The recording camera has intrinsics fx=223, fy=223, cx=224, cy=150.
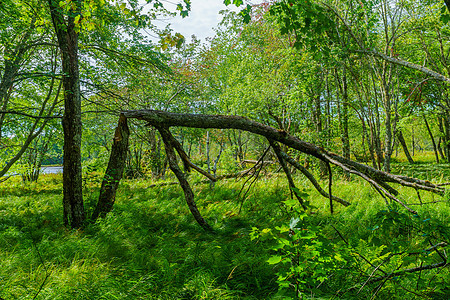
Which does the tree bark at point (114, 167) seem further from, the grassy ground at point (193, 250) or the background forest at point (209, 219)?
the grassy ground at point (193, 250)

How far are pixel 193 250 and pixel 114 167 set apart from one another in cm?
221

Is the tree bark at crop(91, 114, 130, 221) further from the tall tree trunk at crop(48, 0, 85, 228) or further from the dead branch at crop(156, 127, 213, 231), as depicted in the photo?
the dead branch at crop(156, 127, 213, 231)

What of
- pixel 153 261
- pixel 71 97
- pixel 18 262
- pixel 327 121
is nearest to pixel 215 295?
pixel 153 261

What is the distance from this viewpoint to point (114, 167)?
4340 mm

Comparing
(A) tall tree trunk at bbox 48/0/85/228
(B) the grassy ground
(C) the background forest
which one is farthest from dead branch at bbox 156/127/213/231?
(A) tall tree trunk at bbox 48/0/85/228

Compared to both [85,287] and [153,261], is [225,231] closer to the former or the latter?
[153,261]

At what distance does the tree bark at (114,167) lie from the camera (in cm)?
380

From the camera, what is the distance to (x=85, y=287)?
239cm

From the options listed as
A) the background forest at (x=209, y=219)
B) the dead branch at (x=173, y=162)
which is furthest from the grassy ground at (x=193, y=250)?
the dead branch at (x=173, y=162)

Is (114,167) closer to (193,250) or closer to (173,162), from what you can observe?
(173,162)

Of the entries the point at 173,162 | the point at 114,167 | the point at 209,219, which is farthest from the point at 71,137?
the point at 209,219

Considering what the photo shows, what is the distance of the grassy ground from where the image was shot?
229 cm

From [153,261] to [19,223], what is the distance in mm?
4222

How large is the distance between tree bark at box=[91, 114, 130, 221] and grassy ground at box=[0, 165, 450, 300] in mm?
404
